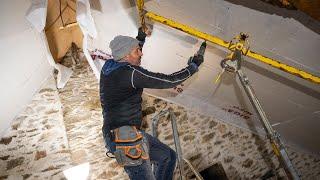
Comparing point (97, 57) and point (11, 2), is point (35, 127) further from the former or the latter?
point (11, 2)

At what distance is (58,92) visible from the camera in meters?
3.83

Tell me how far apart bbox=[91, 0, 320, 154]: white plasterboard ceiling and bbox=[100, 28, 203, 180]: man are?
0.49 metres

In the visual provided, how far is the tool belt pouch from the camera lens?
2701 mm

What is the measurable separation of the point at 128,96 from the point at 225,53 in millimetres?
1140

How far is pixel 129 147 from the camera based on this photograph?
2.71 m

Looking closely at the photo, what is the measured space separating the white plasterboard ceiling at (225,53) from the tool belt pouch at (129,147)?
108 cm

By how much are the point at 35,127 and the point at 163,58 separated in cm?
157

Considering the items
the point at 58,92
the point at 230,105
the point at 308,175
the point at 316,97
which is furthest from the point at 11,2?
the point at 308,175

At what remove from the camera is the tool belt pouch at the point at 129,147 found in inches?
106

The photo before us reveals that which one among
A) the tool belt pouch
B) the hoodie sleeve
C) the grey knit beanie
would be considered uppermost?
the grey knit beanie

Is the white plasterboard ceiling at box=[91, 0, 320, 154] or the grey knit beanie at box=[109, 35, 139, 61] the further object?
the white plasterboard ceiling at box=[91, 0, 320, 154]

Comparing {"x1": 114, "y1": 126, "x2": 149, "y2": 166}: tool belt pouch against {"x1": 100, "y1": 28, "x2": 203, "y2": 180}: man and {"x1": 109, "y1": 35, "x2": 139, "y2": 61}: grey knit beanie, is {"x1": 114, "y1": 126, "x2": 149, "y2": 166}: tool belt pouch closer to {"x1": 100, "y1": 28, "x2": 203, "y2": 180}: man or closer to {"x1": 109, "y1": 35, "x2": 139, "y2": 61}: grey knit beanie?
{"x1": 100, "y1": 28, "x2": 203, "y2": 180}: man

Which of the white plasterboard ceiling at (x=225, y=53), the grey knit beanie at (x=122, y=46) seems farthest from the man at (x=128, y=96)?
the white plasterboard ceiling at (x=225, y=53)

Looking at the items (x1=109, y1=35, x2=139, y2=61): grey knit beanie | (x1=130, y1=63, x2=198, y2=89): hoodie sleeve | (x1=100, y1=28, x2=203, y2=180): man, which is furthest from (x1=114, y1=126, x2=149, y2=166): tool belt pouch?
(x1=109, y1=35, x2=139, y2=61): grey knit beanie
